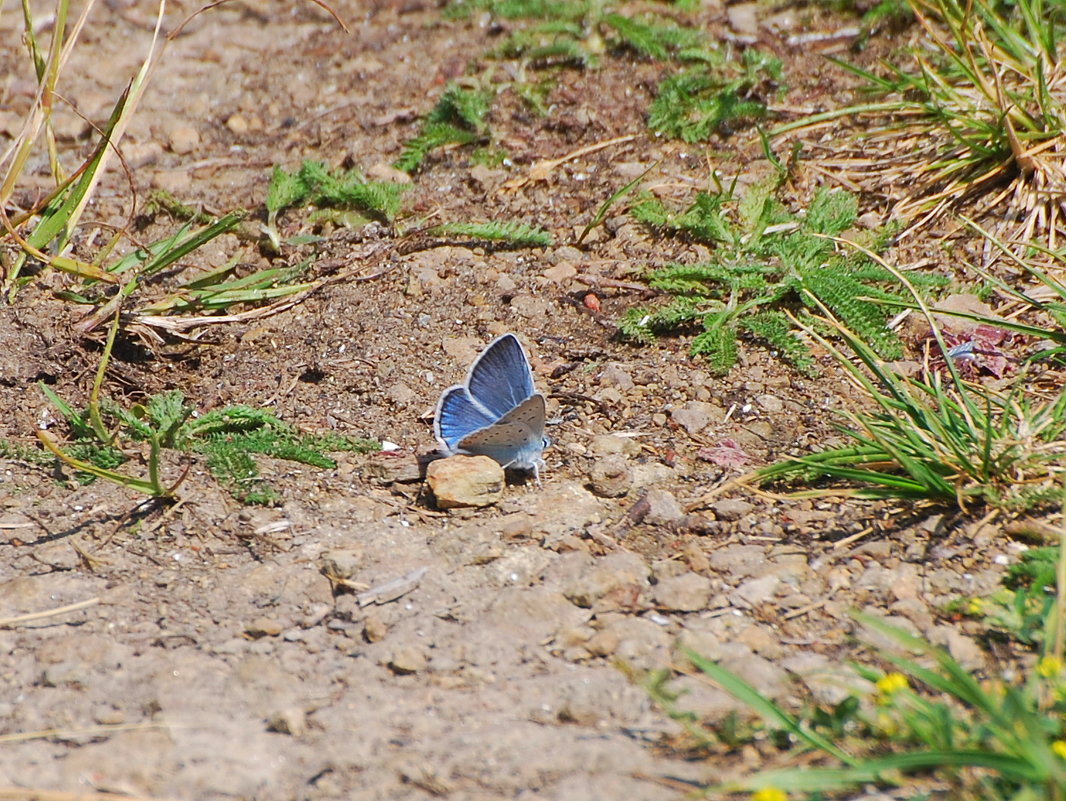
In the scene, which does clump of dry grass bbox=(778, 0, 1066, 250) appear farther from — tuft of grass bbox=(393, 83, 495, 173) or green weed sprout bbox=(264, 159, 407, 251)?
green weed sprout bbox=(264, 159, 407, 251)

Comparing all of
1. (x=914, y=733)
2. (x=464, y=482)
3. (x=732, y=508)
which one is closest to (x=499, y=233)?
(x=464, y=482)

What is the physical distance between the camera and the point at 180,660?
8.52ft

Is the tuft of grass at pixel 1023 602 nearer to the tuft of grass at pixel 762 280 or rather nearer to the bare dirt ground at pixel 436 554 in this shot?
the bare dirt ground at pixel 436 554

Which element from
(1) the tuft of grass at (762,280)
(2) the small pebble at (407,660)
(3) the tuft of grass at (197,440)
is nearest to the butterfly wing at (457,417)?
(3) the tuft of grass at (197,440)

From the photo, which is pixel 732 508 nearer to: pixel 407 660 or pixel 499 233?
pixel 407 660

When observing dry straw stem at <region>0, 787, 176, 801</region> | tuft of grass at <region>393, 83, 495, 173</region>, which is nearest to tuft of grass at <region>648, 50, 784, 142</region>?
tuft of grass at <region>393, 83, 495, 173</region>

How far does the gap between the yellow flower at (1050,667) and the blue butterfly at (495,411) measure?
5.09 ft

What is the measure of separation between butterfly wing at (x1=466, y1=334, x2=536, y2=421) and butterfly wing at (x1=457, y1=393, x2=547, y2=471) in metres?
0.09

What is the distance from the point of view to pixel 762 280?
12.9ft

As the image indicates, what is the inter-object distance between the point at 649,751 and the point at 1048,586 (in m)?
1.08

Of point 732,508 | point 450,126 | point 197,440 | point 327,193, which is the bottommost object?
point 732,508

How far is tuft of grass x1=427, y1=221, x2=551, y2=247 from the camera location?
4.31 metres

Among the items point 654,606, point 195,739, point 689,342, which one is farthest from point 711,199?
point 195,739

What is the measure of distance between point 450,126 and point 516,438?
2307 millimetres
